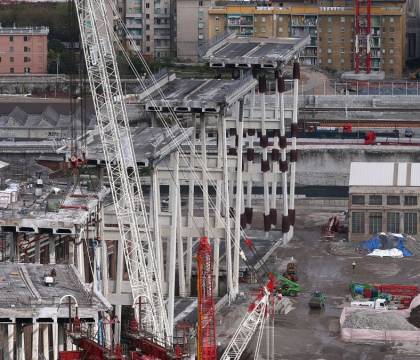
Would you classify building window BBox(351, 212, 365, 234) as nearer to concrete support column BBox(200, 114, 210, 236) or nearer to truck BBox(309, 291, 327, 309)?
concrete support column BBox(200, 114, 210, 236)

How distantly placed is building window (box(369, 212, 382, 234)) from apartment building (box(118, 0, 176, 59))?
62.8m

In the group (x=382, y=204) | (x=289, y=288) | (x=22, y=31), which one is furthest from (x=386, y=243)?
(x=22, y=31)

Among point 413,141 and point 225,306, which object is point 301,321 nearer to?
point 225,306

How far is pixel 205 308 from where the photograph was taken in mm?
75375

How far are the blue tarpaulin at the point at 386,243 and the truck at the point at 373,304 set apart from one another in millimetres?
10355

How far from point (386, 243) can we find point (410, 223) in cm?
360

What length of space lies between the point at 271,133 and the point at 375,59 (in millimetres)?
40240

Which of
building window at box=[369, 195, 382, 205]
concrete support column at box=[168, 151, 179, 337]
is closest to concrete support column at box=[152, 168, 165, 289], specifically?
concrete support column at box=[168, 151, 179, 337]

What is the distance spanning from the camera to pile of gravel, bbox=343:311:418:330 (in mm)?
82938

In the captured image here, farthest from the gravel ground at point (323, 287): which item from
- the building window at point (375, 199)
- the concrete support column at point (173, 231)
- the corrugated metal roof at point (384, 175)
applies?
the concrete support column at point (173, 231)

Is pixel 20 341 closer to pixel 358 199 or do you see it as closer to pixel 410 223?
pixel 358 199

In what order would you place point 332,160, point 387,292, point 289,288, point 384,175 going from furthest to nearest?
point 332,160 → point 384,175 → point 289,288 → point 387,292

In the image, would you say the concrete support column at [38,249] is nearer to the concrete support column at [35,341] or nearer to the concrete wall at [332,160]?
the concrete support column at [35,341]

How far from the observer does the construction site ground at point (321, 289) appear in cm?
8088
